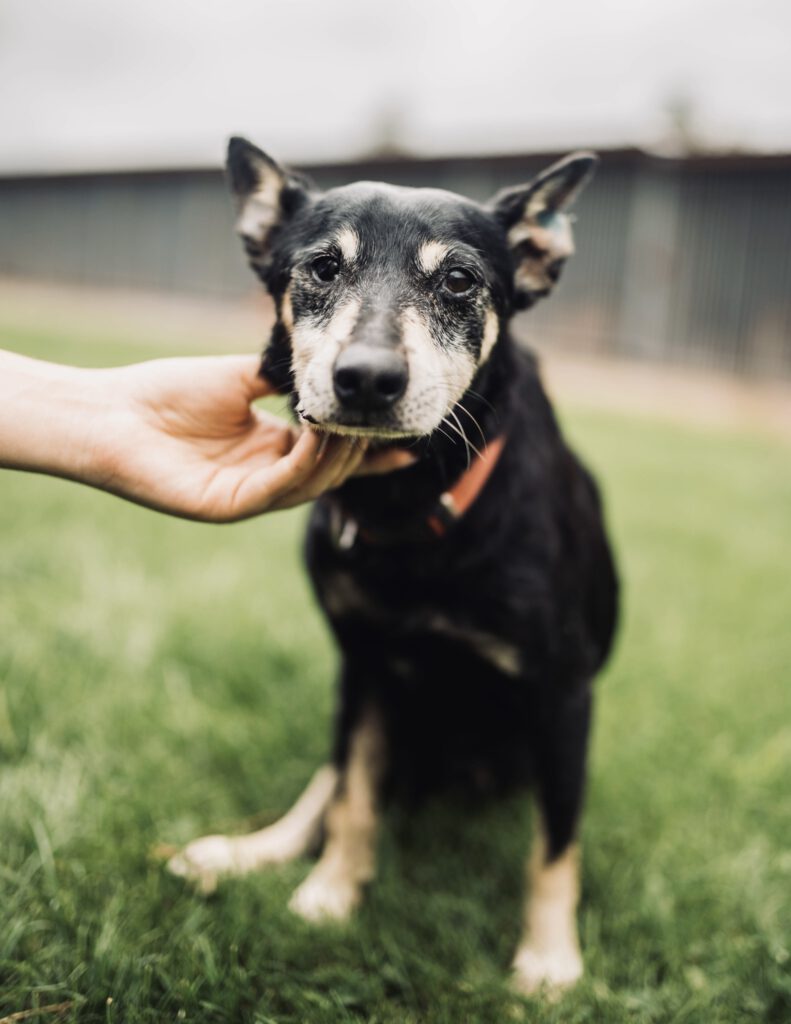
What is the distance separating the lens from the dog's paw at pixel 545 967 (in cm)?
198

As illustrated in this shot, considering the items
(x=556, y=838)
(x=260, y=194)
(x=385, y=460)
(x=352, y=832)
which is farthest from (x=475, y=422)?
(x=352, y=832)

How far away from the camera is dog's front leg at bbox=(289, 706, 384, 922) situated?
220 cm

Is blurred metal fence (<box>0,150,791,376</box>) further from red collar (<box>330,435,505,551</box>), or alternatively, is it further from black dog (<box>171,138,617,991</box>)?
red collar (<box>330,435,505,551</box>)

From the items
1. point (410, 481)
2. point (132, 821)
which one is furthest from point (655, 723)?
point (132, 821)

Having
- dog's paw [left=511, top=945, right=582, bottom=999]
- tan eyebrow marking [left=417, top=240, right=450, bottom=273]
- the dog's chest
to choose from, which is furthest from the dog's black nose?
dog's paw [left=511, top=945, right=582, bottom=999]

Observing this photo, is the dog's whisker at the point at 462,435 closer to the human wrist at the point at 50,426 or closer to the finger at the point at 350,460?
the finger at the point at 350,460

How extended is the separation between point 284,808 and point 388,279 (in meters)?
1.65

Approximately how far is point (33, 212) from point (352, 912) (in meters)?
18.6

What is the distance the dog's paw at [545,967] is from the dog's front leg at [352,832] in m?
0.45

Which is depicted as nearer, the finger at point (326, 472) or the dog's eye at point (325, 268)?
the finger at point (326, 472)

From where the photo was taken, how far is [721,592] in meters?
4.24

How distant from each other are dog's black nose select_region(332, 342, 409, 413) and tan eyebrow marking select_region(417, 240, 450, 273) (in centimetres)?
40

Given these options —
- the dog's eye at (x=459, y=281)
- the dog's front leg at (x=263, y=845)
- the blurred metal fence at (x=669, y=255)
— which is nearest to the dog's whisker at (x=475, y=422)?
the dog's eye at (x=459, y=281)

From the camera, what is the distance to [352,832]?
2.29 meters
